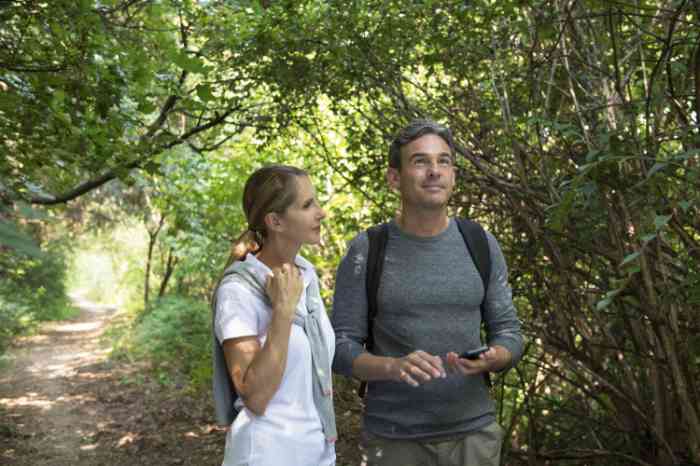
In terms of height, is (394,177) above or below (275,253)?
above

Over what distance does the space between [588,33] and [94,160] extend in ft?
11.8

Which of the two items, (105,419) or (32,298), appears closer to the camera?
(105,419)

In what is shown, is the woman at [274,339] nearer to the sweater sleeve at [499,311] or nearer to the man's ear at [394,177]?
the man's ear at [394,177]

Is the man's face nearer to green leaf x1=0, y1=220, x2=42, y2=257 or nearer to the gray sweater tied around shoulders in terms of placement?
the gray sweater tied around shoulders

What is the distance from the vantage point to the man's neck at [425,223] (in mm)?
2730

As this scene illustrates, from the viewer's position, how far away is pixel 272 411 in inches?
90.7

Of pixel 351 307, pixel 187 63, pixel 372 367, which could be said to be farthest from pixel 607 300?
pixel 187 63

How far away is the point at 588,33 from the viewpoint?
4422 mm

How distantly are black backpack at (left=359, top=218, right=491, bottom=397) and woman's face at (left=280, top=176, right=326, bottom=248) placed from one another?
0.86 ft

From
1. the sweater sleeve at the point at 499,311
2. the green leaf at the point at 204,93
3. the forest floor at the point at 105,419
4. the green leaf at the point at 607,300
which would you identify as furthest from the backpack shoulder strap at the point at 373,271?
the forest floor at the point at 105,419

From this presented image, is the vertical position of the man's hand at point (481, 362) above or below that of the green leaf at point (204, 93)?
A: below

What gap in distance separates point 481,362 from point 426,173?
0.75 m

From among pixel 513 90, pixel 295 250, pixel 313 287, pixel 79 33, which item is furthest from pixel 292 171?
pixel 513 90

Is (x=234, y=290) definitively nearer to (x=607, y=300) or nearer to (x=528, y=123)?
(x=607, y=300)
